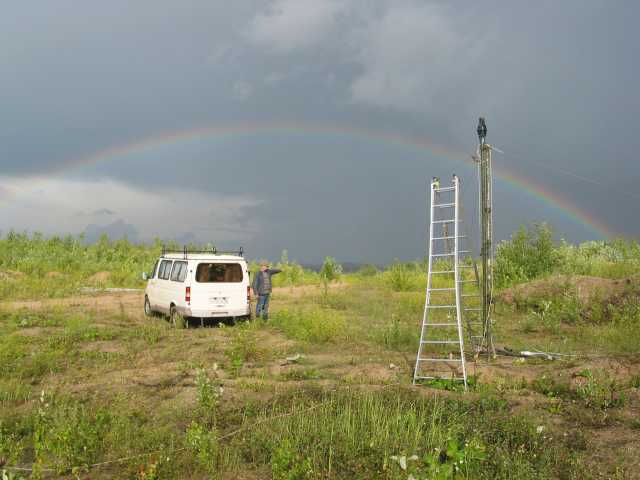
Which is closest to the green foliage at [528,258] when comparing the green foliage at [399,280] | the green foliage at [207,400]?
the green foliage at [399,280]

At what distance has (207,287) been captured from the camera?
14922 mm

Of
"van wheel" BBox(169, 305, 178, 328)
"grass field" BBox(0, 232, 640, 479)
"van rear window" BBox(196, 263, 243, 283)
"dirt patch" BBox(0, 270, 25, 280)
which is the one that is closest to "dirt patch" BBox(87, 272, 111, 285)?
"dirt patch" BBox(0, 270, 25, 280)

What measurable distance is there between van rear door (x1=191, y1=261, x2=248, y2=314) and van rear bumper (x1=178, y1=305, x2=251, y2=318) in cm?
3

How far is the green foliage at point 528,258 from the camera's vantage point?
27078mm

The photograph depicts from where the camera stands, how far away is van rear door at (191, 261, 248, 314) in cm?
1487

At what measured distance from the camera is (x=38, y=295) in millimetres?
23781

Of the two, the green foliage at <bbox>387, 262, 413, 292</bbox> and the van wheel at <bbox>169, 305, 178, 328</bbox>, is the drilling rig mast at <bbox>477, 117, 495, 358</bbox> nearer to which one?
the van wheel at <bbox>169, 305, 178, 328</bbox>

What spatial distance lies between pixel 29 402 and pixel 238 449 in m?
4.00

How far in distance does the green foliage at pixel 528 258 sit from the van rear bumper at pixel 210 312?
1568 cm

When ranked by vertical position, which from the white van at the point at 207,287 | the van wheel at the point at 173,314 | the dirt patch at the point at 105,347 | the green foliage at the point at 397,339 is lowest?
the dirt patch at the point at 105,347

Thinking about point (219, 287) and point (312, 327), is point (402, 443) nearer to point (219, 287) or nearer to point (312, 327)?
point (312, 327)

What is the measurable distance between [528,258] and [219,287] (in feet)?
59.3

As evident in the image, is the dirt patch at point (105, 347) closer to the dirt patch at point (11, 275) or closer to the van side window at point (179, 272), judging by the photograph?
the van side window at point (179, 272)

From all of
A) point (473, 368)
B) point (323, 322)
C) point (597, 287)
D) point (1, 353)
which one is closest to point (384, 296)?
Answer: point (597, 287)
